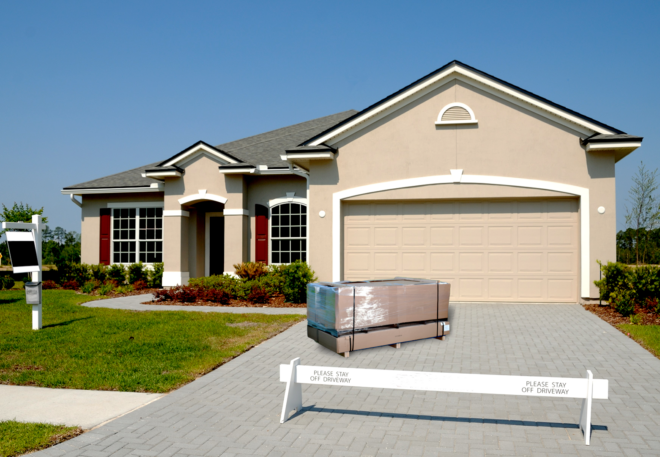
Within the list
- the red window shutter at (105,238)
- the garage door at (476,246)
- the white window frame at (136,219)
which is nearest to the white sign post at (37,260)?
the garage door at (476,246)

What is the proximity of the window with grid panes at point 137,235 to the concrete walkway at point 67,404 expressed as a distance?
42.1ft

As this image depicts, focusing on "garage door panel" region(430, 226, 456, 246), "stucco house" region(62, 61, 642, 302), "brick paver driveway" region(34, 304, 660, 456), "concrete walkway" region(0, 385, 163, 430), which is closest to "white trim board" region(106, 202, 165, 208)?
"stucco house" region(62, 61, 642, 302)

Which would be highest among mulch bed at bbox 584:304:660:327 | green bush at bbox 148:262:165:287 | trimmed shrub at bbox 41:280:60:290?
green bush at bbox 148:262:165:287

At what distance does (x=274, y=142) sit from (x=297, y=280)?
843 centimetres

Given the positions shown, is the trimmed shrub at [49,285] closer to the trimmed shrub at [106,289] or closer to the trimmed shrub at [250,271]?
the trimmed shrub at [106,289]

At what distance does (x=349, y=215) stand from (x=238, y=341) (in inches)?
236

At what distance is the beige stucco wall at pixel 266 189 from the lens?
56.6 ft

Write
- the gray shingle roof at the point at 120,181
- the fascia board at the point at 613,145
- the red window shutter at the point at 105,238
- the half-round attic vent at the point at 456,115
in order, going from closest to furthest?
the fascia board at the point at 613,145
the half-round attic vent at the point at 456,115
the gray shingle roof at the point at 120,181
the red window shutter at the point at 105,238

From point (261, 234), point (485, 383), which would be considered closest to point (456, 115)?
point (261, 234)

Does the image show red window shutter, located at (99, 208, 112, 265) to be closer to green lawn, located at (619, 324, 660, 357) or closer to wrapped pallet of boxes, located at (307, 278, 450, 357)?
wrapped pallet of boxes, located at (307, 278, 450, 357)

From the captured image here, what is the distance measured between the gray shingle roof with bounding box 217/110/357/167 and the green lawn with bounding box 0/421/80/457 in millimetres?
12500

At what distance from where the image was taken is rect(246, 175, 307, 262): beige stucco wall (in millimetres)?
17266

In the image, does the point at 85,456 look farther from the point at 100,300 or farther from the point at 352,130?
the point at 100,300

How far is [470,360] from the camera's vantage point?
7770mm
